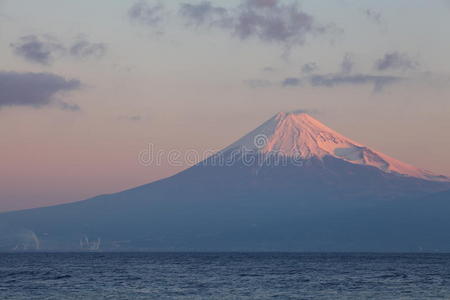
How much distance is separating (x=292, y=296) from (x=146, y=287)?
19402 millimetres

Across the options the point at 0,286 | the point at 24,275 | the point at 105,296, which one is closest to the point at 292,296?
the point at 105,296

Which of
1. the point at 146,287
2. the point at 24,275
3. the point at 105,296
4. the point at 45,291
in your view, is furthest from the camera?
the point at 24,275

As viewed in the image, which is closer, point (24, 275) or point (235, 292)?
point (235, 292)

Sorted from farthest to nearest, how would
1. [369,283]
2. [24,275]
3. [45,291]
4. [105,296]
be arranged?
[24,275] → [369,283] → [45,291] → [105,296]

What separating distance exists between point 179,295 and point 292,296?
11.2 m

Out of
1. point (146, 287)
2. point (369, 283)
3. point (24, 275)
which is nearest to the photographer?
point (146, 287)

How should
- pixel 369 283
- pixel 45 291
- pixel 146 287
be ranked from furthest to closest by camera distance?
pixel 369 283, pixel 146 287, pixel 45 291

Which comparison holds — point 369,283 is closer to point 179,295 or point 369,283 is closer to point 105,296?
point 179,295

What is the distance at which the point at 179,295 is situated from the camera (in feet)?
306

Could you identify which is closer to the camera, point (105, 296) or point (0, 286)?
point (105, 296)

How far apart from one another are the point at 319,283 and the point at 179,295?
80.9 feet

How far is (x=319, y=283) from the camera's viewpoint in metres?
112

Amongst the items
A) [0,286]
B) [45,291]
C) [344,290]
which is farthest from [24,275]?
[344,290]

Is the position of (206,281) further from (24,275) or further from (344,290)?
(24,275)
